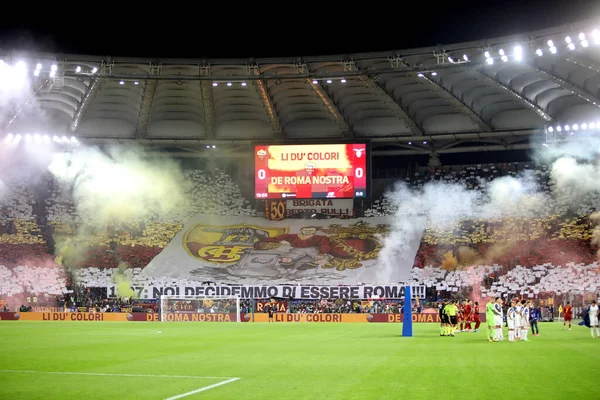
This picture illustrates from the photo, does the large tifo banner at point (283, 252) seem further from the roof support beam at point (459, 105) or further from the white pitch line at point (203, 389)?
the white pitch line at point (203, 389)

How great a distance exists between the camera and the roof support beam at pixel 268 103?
2160 inches

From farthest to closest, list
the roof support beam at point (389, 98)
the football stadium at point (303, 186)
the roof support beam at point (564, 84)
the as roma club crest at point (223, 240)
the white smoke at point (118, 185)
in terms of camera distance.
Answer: the white smoke at point (118, 185)
the as roma club crest at point (223, 240)
the roof support beam at point (389, 98)
the football stadium at point (303, 186)
the roof support beam at point (564, 84)

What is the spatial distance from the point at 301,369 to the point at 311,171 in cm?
4400

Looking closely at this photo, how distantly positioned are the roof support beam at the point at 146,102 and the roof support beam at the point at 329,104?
11083mm

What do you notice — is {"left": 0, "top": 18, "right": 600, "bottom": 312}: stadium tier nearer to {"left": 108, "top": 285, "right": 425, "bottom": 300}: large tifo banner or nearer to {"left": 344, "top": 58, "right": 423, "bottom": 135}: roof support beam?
{"left": 344, "top": 58, "right": 423, "bottom": 135}: roof support beam

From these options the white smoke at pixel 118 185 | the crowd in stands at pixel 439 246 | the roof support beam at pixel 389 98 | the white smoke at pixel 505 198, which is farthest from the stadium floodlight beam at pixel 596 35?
the white smoke at pixel 118 185

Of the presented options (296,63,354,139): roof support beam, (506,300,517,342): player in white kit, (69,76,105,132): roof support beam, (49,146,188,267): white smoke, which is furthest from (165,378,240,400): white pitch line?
(49,146,188,267): white smoke

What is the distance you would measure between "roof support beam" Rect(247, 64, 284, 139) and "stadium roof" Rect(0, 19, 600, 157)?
0.18 meters

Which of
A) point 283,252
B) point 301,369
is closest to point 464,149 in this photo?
point 283,252

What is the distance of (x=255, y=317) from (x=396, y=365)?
1407 inches

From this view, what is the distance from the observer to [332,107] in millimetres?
61469

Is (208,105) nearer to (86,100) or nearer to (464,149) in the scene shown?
(86,100)

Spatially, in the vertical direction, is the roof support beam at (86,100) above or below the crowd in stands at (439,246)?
above

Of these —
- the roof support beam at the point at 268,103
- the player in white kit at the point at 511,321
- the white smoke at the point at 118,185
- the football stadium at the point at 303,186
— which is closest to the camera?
the player in white kit at the point at 511,321
